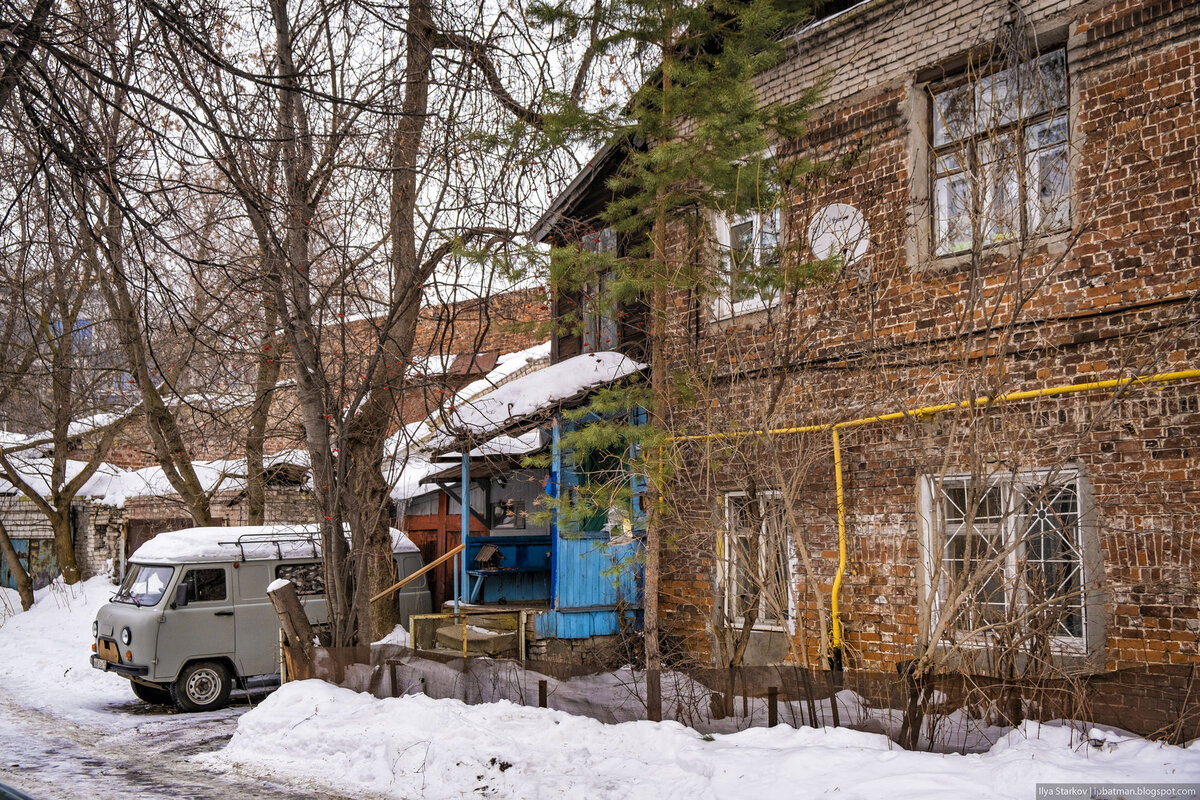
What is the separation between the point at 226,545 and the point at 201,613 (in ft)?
3.31

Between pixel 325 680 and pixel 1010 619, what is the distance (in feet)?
20.5

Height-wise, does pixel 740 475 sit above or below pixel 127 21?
below

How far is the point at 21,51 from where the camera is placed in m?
4.43

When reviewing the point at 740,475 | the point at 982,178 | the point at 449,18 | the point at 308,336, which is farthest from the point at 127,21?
the point at 740,475

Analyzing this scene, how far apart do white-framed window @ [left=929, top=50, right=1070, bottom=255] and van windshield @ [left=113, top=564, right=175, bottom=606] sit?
1028 cm

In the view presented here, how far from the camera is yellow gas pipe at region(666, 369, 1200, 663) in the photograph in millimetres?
6662

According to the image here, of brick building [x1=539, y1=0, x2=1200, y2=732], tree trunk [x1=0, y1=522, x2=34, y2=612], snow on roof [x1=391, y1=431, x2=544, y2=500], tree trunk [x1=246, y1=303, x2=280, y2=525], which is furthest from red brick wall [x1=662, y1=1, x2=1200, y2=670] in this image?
tree trunk [x1=0, y1=522, x2=34, y2=612]

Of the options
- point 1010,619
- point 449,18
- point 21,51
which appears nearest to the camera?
point 21,51

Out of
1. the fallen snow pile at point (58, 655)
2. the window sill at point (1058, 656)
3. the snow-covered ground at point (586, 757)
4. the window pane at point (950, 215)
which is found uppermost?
the window pane at point (950, 215)

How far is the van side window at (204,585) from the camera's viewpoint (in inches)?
458

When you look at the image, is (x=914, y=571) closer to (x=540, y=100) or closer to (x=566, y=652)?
(x=566, y=652)

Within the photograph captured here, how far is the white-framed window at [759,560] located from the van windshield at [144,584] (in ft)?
24.2

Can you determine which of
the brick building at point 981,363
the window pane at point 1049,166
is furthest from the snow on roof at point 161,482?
the window pane at point 1049,166

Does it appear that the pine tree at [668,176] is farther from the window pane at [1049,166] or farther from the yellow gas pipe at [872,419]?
the window pane at [1049,166]
